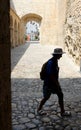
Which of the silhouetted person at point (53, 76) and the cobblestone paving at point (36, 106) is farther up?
the silhouetted person at point (53, 76)

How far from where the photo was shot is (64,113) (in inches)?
211

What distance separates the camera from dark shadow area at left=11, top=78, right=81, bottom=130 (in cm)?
492

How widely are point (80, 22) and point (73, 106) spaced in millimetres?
6587

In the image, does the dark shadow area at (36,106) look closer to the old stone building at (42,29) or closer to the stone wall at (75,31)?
the old stone building at (42,29)

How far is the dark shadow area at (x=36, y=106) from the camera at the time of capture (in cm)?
492

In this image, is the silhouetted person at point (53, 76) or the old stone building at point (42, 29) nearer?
the old stone building at point (42, 29)

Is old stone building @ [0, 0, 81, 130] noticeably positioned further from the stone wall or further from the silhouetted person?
the silhouetted person
